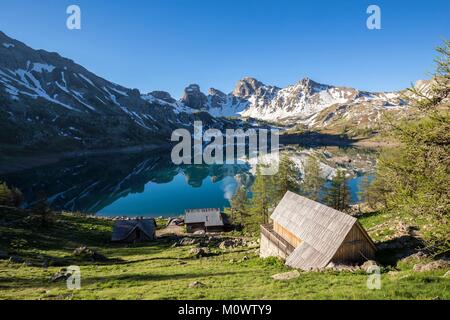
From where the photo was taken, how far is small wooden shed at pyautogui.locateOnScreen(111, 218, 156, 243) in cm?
5134

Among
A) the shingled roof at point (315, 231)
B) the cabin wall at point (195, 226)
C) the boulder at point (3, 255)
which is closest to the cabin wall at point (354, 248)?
the shingled roof at point (315, 231)

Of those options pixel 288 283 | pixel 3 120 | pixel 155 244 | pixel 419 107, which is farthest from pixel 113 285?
pixel 3 120

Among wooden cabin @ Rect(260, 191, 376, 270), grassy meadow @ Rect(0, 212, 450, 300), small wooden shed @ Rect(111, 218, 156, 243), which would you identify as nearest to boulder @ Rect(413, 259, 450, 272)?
grassy meadow @ Rect(0, 212, 450, 300)

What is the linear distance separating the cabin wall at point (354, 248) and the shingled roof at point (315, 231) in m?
0.48

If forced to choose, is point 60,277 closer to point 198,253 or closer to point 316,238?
point 198,253

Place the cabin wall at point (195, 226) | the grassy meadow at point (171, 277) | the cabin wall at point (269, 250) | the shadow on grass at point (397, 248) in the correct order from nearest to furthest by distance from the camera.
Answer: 1. the grassy meadow at point (171, 277)
2. the shadow on grass at point (397, 248)
3. the cabin wall at point (269, 250)
4. the cabin wall at point (195, 226)

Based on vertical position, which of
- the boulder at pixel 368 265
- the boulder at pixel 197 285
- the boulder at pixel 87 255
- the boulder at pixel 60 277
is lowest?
the boulder at pixel 87 255

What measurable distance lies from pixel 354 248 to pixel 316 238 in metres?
3.27

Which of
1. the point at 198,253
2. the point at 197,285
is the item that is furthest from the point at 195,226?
the point at 197,285

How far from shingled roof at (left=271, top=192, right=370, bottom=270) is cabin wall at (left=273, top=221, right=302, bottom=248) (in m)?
0.54

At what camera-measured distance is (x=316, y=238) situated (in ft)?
87.8

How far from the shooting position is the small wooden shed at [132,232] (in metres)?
51.3

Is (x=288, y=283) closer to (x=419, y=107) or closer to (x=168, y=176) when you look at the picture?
(x=419, y=107)

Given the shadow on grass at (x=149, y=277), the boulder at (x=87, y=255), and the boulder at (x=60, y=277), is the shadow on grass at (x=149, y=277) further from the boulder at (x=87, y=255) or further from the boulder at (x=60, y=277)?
the boulder at (x=87, y=255)
